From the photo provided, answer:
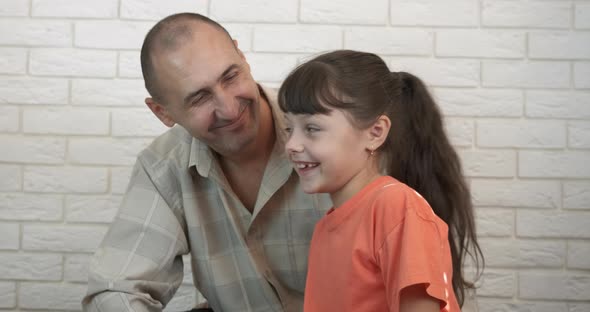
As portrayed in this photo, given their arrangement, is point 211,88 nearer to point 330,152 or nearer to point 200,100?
point 200,100

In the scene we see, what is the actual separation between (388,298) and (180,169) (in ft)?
2.72

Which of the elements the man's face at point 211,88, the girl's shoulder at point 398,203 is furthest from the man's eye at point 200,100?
the girl's shoulder at point 398,203

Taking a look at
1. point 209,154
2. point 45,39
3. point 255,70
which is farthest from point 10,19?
point 209,154

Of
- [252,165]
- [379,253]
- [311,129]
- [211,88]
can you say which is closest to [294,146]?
[311,129]

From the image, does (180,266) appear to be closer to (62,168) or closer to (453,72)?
(62,168)

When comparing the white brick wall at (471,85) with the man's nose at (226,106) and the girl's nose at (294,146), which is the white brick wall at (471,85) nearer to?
the man's nose at (226,106)

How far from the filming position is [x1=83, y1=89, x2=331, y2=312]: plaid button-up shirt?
79.1 inches

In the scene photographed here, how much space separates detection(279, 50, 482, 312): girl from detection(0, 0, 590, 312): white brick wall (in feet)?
2.75

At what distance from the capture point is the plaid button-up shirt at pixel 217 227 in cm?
201

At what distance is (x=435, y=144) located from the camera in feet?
6.63

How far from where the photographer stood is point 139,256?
1.97 m

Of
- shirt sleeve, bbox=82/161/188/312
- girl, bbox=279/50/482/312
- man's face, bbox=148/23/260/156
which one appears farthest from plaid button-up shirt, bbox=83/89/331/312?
girl, bbox=279/50/482/312

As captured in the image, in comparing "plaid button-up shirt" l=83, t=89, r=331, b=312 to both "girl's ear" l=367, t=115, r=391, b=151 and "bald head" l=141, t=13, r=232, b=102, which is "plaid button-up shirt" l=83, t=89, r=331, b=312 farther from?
"girl's ear" l=367, t=115, r=391, b=151

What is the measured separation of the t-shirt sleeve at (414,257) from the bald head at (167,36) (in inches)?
30.8
